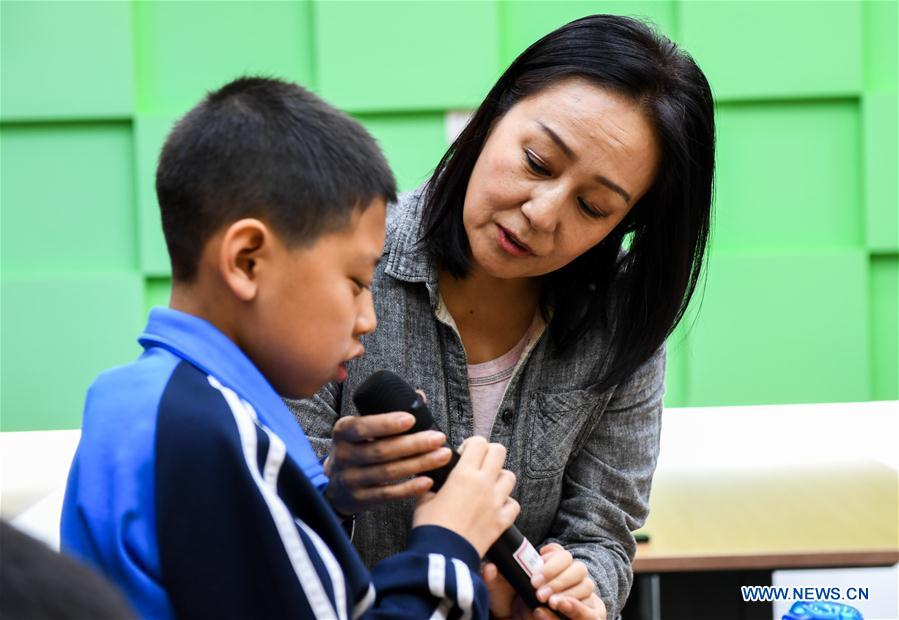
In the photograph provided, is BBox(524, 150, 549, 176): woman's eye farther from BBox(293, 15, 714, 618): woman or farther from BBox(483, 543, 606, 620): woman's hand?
BBox(483, 543, 606, 620): woman's hand

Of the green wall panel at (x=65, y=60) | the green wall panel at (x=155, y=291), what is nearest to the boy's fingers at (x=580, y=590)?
the green wall panel at (x=155, y=291)

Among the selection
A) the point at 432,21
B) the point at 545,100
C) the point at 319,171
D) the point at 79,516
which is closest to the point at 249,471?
the point at 79,516

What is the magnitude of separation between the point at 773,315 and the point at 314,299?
249cm

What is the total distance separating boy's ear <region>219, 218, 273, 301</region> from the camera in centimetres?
91

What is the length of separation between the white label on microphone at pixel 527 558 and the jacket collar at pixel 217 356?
0.29m

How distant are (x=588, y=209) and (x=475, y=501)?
494 mm

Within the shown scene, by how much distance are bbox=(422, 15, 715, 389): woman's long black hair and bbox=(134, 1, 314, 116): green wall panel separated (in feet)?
5.67

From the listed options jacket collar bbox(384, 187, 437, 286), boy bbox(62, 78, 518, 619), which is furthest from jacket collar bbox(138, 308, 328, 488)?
jacket collar bbox(384, 187, 437, 286)

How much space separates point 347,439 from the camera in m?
1.14

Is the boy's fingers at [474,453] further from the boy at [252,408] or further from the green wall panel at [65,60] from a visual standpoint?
the green wall panel at [65,60]

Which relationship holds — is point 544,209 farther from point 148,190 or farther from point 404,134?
point 148,190

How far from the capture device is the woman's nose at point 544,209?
131 cm

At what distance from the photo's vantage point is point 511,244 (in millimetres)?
1341

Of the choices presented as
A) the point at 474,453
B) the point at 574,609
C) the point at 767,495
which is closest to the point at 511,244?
the point at 474,453
